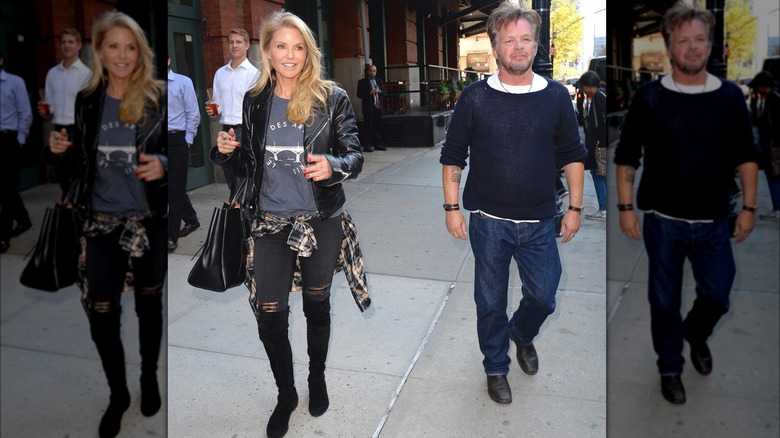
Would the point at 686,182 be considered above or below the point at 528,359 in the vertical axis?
above

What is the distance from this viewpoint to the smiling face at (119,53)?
67 cm

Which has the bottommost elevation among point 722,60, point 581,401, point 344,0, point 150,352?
point 581,401

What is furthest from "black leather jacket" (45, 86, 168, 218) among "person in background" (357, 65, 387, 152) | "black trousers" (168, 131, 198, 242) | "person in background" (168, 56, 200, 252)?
"person in background" (357, 65, 387, 152)

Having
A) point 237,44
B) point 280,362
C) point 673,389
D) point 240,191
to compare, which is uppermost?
point 237,44

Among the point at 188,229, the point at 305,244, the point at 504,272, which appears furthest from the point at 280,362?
the point at 188,229

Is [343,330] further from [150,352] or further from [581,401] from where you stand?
[150,352]

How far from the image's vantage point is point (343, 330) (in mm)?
3395

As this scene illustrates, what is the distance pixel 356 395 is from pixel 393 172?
15.9ft

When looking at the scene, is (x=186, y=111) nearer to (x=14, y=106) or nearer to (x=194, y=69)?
(x=194, y=69)

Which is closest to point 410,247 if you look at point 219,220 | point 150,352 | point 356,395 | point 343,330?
point 343,330

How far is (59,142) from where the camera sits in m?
0.66

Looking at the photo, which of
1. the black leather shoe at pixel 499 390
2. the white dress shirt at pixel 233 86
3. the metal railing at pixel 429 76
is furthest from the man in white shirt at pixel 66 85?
the metal railing at pixel 429 76

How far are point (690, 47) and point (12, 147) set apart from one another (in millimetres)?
638

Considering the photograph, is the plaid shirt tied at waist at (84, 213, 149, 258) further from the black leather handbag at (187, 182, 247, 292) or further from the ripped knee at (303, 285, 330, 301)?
the ripped knee at (303, 285, 330, 301)
